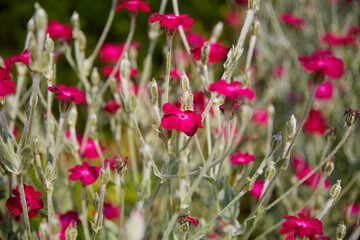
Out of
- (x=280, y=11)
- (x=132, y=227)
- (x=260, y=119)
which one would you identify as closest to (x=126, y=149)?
(x=260, y=119)

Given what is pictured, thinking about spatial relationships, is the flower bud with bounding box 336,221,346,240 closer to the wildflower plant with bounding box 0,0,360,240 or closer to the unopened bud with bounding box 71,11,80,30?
the wildflower plant with bounding box 0,0,360,240

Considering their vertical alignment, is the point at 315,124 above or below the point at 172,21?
below

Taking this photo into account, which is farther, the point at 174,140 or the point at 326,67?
the point at 174,140

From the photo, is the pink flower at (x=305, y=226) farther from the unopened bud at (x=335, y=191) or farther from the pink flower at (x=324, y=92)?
the pink flower at (x=324, y=92)

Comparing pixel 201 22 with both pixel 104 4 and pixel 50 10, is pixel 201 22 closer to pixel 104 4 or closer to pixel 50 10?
pixel 104 4

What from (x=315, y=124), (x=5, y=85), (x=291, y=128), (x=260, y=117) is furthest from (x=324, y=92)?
(x=5, y=85)

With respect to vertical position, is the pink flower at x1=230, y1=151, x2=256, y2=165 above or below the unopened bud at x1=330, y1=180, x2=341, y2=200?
below

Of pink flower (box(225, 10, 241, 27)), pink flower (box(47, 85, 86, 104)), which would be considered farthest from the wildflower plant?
pink flower (box(225, 10, 241, 27))

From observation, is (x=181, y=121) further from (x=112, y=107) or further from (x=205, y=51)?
(x=112, y=107)
